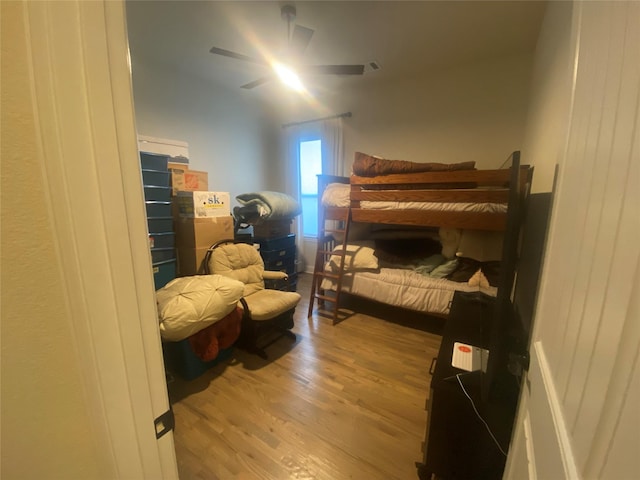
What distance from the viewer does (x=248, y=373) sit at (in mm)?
2064

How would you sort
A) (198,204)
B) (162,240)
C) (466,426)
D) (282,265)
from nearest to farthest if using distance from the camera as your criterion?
(466,426) < (162,240) < (198,204) < (282,265)

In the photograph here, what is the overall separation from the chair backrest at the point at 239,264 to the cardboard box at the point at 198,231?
17cm

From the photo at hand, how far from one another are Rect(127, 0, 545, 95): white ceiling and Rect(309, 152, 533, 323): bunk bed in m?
1.12

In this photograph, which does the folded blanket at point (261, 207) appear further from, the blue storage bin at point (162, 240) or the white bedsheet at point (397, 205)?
the blue storage bin at point (162, 240)

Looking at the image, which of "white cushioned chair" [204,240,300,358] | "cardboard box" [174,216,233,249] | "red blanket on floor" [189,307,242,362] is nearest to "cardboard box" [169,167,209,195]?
"cardboard box" [174,216,233,249]

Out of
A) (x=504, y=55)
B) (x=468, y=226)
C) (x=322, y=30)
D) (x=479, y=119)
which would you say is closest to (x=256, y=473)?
(x=468, y=226)

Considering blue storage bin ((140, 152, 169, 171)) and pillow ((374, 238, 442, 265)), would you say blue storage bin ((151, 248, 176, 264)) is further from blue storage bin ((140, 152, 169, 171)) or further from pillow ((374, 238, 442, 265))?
pillow ((374, 238, 442, 265))

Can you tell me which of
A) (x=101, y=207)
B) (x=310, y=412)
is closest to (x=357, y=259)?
(x=310, y=412)

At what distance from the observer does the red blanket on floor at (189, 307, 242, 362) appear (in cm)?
192

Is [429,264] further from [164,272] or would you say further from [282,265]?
[164,272]

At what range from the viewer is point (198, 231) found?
104 inches

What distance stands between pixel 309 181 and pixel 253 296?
2567 millimetres

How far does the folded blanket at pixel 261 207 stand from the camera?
329cm

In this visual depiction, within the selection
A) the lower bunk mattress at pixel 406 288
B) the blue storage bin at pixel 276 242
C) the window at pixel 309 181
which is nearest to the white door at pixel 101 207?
the lower bunk mattress at pixel 406 288
